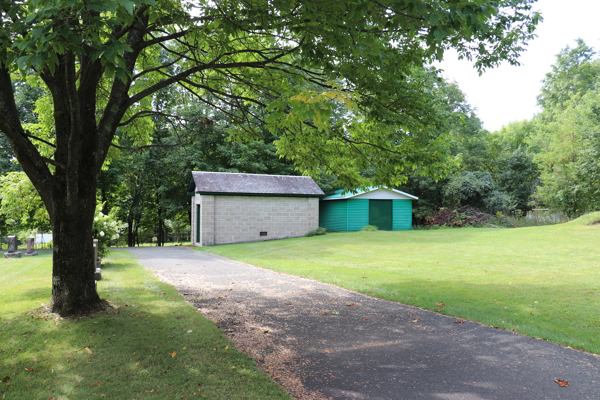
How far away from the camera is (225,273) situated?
468 inches

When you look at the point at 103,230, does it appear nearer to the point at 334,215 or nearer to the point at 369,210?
the point at 334,215

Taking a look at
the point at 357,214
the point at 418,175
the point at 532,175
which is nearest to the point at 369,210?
the point at 357,214

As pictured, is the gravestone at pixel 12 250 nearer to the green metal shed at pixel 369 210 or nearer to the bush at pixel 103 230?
the bush at pixel 103 230

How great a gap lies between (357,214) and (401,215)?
12.5ft

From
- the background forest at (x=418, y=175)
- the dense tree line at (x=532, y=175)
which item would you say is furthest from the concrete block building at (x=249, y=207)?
the dense tree line at (x=532, y=175)

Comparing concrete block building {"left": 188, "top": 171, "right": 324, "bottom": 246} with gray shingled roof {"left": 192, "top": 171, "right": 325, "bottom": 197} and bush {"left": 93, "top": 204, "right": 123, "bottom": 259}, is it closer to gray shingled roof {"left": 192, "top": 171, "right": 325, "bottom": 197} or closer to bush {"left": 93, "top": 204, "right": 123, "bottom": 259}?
gray shingled roof {"left": 192, "top": 171, "right": 325, "bottom": 197}

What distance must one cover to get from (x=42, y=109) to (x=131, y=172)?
22.0m

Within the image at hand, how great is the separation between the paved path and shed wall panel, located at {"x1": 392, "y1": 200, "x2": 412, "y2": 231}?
71.8ft

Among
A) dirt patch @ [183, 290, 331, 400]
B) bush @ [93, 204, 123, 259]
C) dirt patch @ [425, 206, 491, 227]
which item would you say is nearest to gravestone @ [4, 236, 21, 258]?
bush @ [93, 204, 123, 259]

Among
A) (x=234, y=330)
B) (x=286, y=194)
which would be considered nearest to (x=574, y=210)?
(x=286, y=194)

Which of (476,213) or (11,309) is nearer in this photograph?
(11,309)

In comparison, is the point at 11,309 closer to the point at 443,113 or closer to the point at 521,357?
the point at 521,357

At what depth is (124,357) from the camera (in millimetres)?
4777

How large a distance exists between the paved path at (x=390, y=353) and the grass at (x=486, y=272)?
68 centimetres
